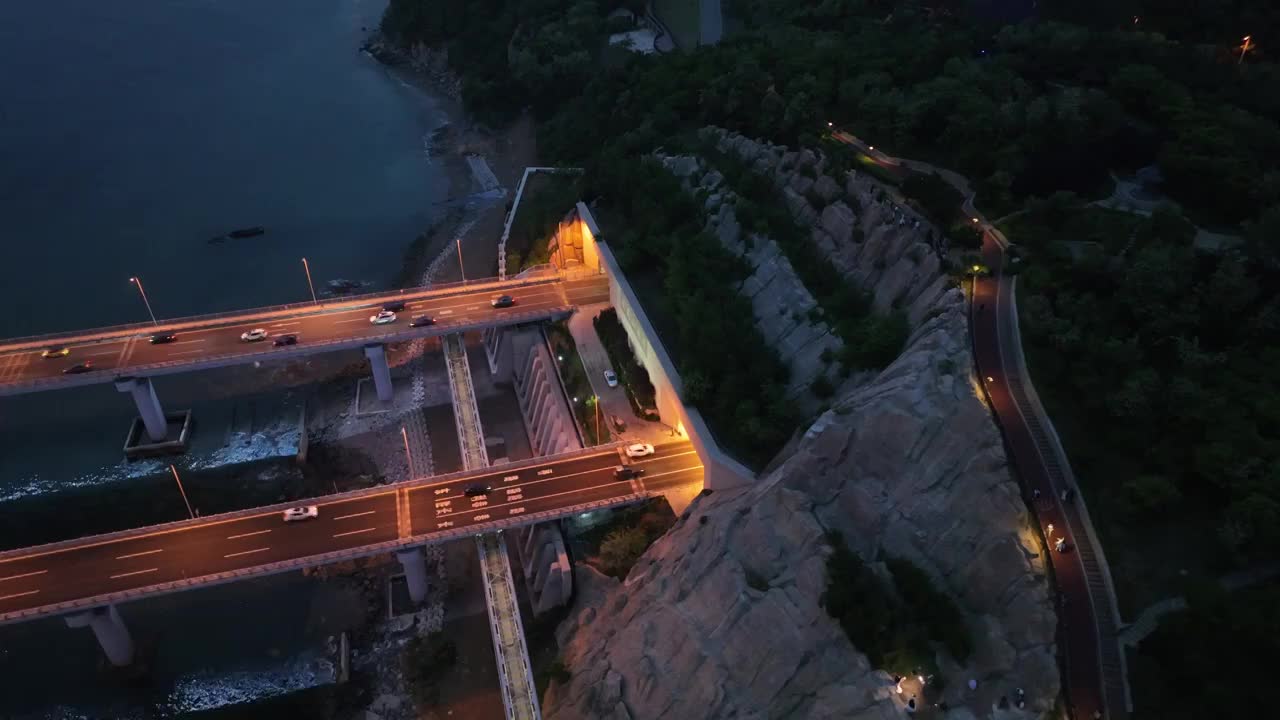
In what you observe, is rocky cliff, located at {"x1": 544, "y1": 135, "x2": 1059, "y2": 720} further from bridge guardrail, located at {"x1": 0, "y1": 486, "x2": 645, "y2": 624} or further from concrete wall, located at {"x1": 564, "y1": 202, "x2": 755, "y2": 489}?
bridge guardrail, located at {"x1": 0, "y1": 486, "x2": 645, "y2": 624}

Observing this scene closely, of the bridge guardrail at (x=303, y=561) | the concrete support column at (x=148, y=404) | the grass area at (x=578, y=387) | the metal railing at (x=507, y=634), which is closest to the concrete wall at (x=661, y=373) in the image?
the grass area at (x=578, y=387)

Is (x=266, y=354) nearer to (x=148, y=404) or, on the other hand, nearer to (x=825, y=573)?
(x=148, y=404)

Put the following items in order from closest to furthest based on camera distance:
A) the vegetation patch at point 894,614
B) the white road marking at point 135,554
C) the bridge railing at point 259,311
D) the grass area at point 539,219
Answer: the vegetation patch at point 894,614, the white road marking at point 135,554, the bridge railing at point 259,311, the grass area at point 539,219

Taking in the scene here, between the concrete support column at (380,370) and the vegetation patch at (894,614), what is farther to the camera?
the concrete support column at (380,370)

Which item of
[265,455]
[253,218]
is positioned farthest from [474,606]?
[253,218]

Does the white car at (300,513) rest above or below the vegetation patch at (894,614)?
below

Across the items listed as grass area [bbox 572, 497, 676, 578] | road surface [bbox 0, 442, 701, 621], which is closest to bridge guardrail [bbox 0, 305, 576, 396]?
road surface [bbox 0, 442, 701, 621]

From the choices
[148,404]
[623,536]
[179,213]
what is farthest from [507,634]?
[179,213]

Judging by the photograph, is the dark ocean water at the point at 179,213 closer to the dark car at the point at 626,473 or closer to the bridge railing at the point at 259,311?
the bridge railing at the point at 259,311

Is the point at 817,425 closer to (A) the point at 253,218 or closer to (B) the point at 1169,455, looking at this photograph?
(B) the point at 1169,455
